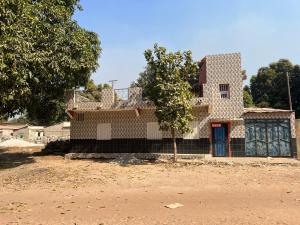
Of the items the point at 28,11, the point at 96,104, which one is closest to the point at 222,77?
the point at 96,104

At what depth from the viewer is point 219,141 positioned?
70.2 feet

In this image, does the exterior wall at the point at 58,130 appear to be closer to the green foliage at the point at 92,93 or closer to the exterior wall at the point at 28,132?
the exterior wall at the point at 28,132

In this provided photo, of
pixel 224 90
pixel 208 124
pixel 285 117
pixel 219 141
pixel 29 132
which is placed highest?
pixel 224 90

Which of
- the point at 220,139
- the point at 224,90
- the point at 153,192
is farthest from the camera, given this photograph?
the point at 224,90

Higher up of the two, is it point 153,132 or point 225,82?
point 225,82

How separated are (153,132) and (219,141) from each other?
13.9 feet

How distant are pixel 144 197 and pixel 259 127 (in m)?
11.9

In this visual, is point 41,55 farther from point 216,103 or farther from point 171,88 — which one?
point 216,103

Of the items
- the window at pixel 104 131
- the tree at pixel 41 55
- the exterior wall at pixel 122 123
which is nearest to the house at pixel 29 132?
the tree at pixel 41 55

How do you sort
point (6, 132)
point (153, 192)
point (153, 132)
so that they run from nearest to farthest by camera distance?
point (153, 192) < point (153, 132) < point (6, 132)

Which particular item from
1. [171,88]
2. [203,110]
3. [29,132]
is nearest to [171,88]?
[171,88]

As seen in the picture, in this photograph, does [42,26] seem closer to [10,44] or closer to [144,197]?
[10,44]

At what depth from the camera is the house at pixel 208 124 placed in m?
20.8

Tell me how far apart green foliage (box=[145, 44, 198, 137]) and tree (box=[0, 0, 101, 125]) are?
13.3ft
